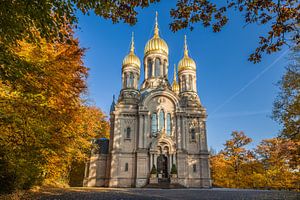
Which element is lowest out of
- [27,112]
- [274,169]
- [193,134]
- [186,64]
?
[274,169]

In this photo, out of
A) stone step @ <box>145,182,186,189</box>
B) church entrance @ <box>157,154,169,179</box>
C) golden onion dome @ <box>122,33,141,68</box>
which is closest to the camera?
stone step @ <box>145,182,186,189</box>

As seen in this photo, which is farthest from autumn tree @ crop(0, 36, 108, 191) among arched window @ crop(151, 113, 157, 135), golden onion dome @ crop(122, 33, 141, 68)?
golden onion dome @ crop(122, 33, 141, 68)

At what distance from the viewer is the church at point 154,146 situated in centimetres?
2650

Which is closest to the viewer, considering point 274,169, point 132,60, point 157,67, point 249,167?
point 274,169

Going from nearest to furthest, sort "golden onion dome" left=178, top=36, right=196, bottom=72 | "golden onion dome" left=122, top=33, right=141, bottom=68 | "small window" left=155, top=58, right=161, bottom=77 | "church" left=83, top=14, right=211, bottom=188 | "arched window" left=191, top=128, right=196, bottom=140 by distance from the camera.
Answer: "church" left=83, top=14, right=211, bottom=188, "arched window" left=191, top=128, right=196, bottom=140, "golden onion dome" left=122, top=33, right=141, bottom=68, "small window" left=155, top=58, right=161, bottom=77, "golden onion dome" left=178, top=36, right=196, bottom=72

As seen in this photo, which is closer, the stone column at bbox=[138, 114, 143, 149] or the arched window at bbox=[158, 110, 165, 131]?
the stone column at bbox=[138, 114, 143, 149]

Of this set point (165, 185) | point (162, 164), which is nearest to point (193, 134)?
point (162, 164)

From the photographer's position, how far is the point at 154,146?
27109mm

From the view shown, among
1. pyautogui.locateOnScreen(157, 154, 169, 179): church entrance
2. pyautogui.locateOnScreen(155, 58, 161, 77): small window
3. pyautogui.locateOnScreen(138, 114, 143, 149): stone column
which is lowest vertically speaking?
pyautogui.locateOnScreen(157, 154, 169, 179): church entrance

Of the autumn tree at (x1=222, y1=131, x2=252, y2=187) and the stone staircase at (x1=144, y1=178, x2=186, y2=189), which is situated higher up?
the autumn tree at (x1=222, y1=131, x2=252, y2=187)

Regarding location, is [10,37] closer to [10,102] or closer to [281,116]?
[10,102]

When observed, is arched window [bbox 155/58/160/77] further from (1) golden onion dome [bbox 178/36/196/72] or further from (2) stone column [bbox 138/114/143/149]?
(2) stone column [bbox 138/114/143/149]

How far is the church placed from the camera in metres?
26.5

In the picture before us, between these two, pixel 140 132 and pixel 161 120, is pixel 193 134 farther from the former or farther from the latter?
pixel 140 132
